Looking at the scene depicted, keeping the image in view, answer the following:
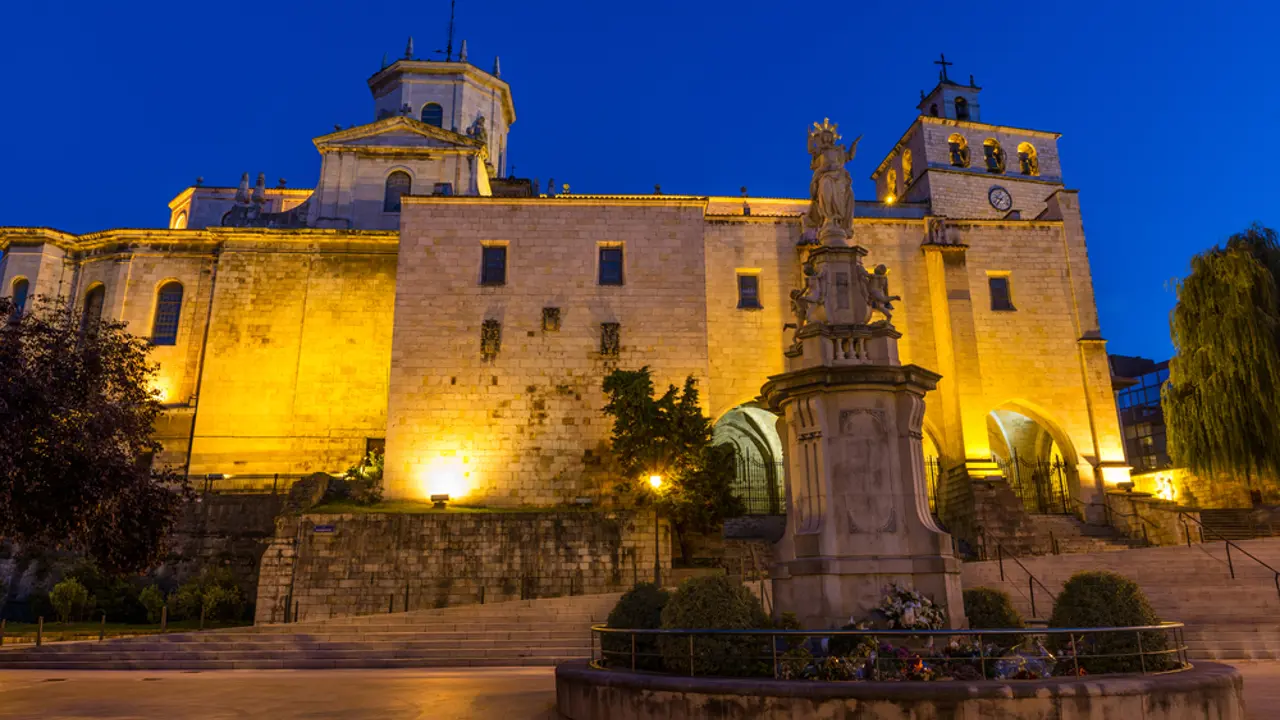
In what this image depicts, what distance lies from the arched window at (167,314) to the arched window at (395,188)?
9121 millimetres

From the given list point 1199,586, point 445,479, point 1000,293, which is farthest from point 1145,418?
point 445,479

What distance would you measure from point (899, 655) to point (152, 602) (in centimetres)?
2267

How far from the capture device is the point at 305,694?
1160 cm

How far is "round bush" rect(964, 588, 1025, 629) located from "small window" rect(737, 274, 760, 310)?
71.3ft

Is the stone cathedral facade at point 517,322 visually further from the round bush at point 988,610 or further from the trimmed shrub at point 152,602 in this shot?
the round bush at point 988,610

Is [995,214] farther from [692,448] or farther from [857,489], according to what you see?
[857,489]

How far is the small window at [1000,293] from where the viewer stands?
109ft

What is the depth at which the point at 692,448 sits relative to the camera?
1017 inches

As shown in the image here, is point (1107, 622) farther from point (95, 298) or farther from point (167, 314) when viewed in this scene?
point (95, 298)

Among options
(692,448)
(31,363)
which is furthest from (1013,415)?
(31,363)

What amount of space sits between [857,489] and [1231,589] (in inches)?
466

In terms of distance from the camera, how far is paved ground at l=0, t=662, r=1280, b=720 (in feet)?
31.9

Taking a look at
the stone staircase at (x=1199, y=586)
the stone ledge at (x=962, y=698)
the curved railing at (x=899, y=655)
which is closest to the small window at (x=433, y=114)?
the stone staircase at (x=1199, y=586)

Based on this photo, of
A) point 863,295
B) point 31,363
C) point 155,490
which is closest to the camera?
point 863,295
